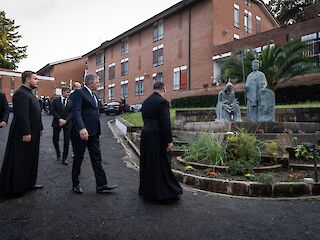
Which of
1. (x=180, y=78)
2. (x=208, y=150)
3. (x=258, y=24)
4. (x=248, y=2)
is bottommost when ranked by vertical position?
(x=208, y=150)

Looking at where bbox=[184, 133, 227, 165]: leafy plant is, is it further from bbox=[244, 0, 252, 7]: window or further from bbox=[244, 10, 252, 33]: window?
bbox=[244, 0, 252, 7]: window

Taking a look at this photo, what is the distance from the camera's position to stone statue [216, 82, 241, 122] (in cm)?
1085

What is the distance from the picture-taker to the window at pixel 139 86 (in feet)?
123

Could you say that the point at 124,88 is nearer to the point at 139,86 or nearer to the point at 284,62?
the point at 139,86

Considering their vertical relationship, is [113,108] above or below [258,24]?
below

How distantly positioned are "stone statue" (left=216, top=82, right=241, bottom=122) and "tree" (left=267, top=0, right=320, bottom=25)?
28.9 m

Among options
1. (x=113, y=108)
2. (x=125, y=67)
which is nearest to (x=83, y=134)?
(x=113, y=108)

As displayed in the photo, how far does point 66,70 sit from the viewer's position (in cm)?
5219

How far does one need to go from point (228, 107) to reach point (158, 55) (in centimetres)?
2527

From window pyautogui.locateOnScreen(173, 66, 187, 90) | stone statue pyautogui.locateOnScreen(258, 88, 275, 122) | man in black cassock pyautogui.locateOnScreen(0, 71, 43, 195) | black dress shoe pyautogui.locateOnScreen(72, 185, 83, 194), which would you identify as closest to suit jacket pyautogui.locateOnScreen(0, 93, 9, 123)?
man in black cassock pyautogui.locateOnScreen(0, 71, 43, 195)

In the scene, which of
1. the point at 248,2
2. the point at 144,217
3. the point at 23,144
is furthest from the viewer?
the point at 248,2

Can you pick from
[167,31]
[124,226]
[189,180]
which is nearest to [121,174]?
[189,180]

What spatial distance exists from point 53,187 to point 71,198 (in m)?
0.80

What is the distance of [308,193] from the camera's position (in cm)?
553
